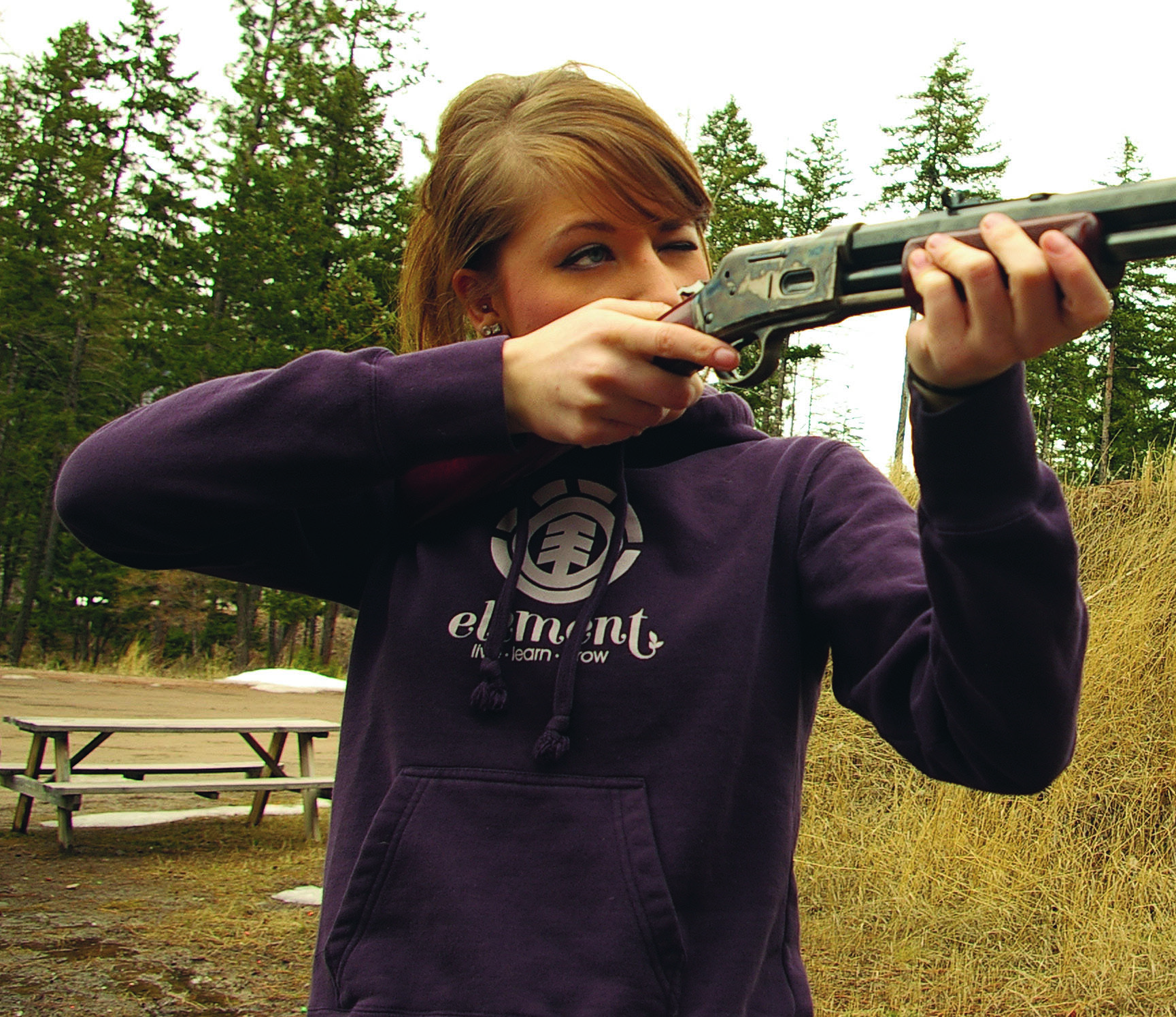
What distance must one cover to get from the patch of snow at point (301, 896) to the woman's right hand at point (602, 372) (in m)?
5.46

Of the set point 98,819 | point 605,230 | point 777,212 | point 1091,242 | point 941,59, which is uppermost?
point 941,59

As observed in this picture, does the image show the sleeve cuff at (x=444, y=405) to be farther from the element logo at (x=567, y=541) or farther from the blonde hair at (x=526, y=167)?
the blonde hair at (x=526, y=167)

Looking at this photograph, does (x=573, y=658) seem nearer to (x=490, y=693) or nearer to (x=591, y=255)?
(x=490, y=693)

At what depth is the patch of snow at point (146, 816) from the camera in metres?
8.32

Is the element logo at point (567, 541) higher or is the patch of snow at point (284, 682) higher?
the element logo at point (567, 541)

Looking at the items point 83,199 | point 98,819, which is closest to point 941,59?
point 83,199

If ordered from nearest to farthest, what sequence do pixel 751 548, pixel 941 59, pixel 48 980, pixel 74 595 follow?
1. pixel 751 548
2. pixel 48 980
3. pixel 74 595
4. pixel 941 59

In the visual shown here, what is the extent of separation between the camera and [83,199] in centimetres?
2825

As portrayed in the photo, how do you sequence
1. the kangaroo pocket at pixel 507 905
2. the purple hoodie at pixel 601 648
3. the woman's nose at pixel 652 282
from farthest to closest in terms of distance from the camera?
the woman's nose at pixel 652 282, the kangaroo pocket at pixel 507 905, the purple hoodie at pixel 601 648

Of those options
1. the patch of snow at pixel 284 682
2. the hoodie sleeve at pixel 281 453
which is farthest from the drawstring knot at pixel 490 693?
the patch of snow at pixel 284 682

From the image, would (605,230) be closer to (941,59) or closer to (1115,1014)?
(1115,1014)

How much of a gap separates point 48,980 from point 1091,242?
531 cm

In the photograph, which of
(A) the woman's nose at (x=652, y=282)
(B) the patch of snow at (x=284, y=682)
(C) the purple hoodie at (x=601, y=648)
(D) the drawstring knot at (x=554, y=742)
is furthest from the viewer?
(B) the patch of snow at (x=284, y=682)

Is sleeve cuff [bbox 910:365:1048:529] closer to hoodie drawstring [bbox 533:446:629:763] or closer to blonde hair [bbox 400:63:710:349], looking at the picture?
hoodie drawstring [bbox 533:446:629:763]
